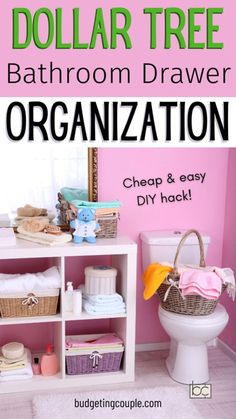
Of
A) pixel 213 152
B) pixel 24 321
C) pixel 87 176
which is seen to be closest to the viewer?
pixel 24 321

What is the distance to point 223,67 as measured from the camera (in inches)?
121

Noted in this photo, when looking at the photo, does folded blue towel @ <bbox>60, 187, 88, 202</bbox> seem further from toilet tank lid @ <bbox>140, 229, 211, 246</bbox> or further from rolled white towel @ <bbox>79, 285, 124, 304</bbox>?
rolled white towel @ <bbox>79, 285, 124, 304</bbox>

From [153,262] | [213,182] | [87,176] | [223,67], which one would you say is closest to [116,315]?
[153,262]

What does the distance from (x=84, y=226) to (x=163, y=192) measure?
1.88 ft

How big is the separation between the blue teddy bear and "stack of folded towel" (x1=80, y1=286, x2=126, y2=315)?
28cm

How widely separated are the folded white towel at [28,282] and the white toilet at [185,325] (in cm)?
55

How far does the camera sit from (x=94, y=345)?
2.93 metres

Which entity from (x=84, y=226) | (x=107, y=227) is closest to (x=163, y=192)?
(x=107, y=227)

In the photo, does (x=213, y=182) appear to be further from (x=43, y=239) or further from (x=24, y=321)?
(x=24, y=321)

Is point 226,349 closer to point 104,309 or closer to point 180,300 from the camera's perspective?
point 180,300

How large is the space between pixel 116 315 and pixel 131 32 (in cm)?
139

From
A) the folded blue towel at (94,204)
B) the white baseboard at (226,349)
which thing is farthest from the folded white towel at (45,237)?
the white baseboard at (226,349)

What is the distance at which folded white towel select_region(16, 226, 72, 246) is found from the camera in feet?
9.15

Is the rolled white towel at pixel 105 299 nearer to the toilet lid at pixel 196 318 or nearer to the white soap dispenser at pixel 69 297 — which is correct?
the white soap dispenser at pixel 69 297
